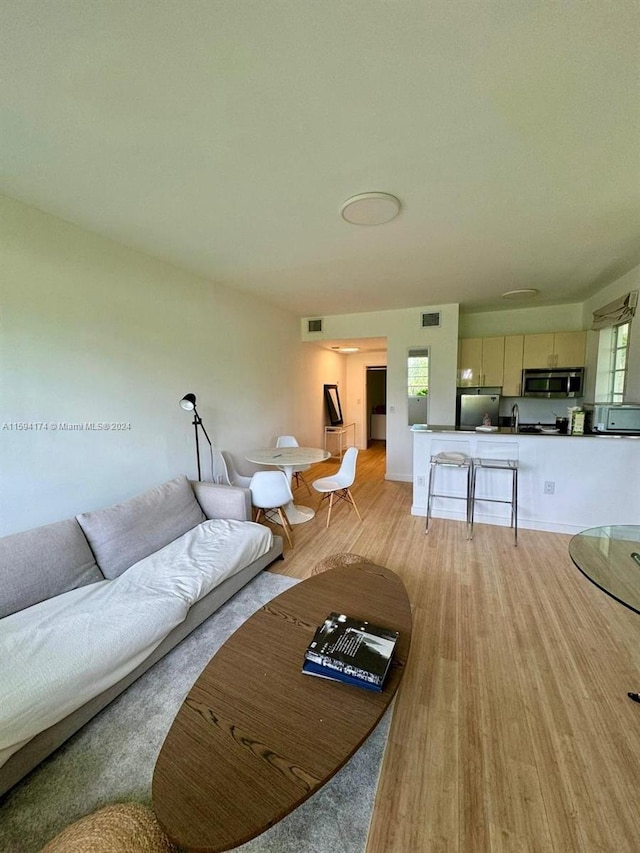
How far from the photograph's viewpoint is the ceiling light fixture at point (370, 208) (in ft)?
6.83

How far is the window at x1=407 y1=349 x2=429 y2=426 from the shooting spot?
508 cm

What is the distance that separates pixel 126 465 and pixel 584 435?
4329 millimetres

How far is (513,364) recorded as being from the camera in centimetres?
512

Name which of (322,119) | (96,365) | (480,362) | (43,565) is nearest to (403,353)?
(480,362)

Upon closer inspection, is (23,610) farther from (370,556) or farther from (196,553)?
(370,556)

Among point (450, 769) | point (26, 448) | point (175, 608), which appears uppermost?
A: point (26, 448)

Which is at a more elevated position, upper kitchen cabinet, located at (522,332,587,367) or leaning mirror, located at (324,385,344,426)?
upper kitchen cabinet, located at (522,332,587,367)

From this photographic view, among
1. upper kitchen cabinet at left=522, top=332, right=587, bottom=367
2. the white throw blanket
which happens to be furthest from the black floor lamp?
upper kitchen cabinet at left=522, top=332, right=587, bottom=367

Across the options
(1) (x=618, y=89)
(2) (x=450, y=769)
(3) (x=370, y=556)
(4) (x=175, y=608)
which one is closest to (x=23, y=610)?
(4) (x=175, y=608)

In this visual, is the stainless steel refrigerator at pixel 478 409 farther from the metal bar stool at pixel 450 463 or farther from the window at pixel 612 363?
the metal bar stool at pixel 450 463

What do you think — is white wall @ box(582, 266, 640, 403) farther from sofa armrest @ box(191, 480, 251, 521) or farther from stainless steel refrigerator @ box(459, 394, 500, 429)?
sofa armrest @ box(191, 480, 251, 521)

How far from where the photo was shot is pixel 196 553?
7.64 ft

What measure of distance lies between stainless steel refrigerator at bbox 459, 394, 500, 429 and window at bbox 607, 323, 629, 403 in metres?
1.37

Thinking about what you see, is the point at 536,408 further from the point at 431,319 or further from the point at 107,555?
the point at 107,555
